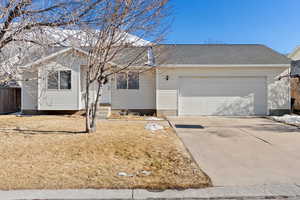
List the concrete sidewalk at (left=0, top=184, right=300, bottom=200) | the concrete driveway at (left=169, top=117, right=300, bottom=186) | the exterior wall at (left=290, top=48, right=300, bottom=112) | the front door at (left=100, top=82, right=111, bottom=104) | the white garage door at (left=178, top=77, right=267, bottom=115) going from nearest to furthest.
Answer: the concrete sidewalk at (left=0, top=184, right=300, bottom=200), the concrete driveway at (left=169, top=117, right=300, bottom=186), the white garage door at (left=178, top=77, right=267, bottom=115), the front door at (left=100, top=82, right=111, bottom=104), the exterior wall at (left=290, top=48, right=300, bottom=112)

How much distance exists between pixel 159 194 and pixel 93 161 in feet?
6.37

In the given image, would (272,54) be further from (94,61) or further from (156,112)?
(94,61)

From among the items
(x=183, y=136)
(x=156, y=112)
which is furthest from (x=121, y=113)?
(x=183, y=136)

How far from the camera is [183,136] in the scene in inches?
273

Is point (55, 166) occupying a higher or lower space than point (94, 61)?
lower

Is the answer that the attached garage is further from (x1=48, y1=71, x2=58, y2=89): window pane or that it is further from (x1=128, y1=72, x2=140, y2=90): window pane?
(x1=48, y1=71, x2=58, y2=89): window pane

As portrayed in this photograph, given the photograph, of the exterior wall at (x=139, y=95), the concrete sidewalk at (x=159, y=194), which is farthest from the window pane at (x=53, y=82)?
the concrete sidewalk at (x=159, y=194)

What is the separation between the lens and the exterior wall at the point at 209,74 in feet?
37.9

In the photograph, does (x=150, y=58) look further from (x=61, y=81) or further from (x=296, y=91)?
(x=296, y=91)

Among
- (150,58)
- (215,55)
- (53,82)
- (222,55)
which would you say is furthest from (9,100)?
(222,55)

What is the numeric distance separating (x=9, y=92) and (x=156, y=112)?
1007 cm

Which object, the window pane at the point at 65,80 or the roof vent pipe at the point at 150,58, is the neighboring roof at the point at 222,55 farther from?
the window pane at the point at 65,80

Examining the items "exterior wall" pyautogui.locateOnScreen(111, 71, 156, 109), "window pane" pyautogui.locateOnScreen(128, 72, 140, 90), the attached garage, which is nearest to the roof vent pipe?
the attached garage

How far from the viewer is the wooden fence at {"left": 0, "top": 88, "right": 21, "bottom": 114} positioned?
1261 cm
